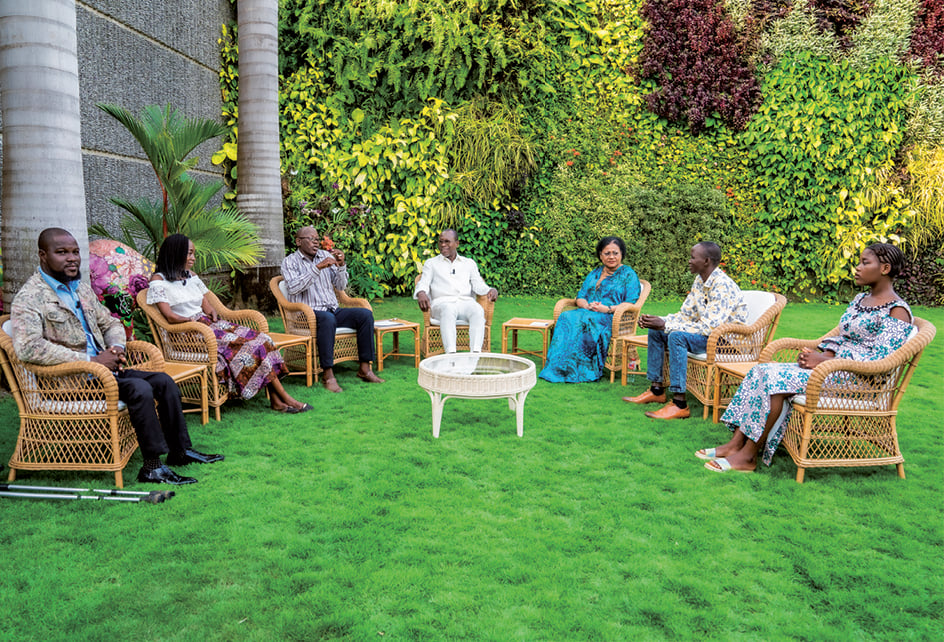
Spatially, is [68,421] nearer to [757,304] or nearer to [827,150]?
[757,304]

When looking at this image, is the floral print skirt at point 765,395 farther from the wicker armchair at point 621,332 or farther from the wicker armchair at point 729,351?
the wicker armchair at point 621,332

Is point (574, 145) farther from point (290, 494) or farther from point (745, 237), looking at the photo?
point (290, 494)

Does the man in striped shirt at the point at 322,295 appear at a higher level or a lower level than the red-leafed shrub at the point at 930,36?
lower

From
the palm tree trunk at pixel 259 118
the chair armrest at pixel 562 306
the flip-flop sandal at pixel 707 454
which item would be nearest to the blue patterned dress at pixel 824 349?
the flip-flop sandal at pixel 707 454

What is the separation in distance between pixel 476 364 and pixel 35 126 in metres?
3.20

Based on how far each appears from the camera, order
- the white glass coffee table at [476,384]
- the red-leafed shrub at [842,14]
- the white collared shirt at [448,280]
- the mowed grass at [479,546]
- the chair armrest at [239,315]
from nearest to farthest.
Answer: the mowed grass at [479,546]
the white glass coffee table at [476,384]
the chair armrest at [239,315]
the white collared shirt at [448,280]
the red-leafed shrub at [842,14]

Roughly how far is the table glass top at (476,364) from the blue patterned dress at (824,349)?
4.72 ft

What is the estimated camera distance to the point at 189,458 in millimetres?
3680

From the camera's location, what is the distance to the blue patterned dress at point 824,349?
356cm

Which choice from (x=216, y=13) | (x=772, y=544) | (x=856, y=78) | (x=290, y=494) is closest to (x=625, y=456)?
(x=772, y=544)

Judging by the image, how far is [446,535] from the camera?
287cm

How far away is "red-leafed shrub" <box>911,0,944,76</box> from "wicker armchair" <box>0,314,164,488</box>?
12.7 m

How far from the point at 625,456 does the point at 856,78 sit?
369 inches

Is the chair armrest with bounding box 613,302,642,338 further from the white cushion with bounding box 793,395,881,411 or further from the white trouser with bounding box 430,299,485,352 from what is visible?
the white cushion with bounding box 793,395,881,411
